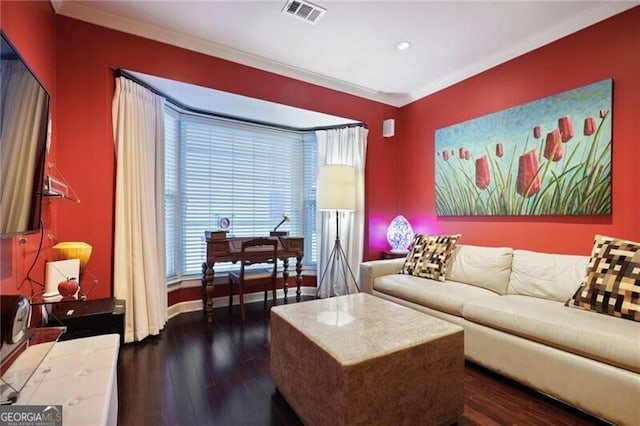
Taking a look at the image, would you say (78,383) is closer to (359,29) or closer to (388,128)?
(359,29)

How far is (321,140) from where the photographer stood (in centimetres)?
399

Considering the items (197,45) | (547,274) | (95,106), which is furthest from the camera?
(197,45)

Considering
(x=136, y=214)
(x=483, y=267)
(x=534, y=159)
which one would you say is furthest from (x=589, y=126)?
(x=136, y=214)

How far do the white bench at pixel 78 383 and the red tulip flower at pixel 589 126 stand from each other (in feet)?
11.4

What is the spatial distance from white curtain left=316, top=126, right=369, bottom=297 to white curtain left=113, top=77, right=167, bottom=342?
199 centimetres

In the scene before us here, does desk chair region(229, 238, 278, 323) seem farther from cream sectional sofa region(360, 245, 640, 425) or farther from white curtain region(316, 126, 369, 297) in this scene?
cream sectional sofa region(360, 245, 640, 425)

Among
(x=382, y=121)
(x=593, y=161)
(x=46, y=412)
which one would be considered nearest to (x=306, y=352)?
(x=46, y=412)

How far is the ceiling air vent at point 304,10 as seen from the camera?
7.33 ft

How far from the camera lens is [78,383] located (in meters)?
1.13

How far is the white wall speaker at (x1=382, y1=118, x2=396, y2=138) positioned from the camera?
3.91 meters

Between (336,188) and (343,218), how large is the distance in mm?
581

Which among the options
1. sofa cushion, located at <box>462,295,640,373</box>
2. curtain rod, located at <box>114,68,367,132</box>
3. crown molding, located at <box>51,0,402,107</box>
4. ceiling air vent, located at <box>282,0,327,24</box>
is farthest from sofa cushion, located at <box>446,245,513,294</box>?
ceiling air vent, located at <box>282,0,327,24</box>

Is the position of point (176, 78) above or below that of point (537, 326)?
above

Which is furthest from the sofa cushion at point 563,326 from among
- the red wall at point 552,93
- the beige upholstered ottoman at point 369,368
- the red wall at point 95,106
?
the red wall at point 95,106
